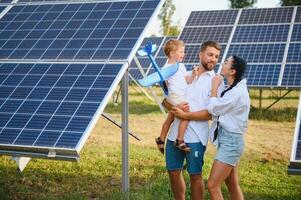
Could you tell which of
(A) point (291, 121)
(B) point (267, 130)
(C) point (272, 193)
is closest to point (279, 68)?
(A) point (291, 121)

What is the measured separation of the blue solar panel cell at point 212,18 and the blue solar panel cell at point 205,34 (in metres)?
0.38

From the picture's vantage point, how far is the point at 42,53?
6414mm

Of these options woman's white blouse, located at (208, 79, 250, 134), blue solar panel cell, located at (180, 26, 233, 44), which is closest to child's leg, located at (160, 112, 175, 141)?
woman's white blouse, located at (208, 79, 250, 134)

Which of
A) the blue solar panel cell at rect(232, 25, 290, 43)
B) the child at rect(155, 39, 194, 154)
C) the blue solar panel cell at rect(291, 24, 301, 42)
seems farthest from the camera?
the blue solar panel cell at rect(232, 25, 290, 43)

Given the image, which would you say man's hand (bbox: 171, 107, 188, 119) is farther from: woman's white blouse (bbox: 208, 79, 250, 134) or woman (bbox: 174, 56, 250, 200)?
woman's white blouse (bbox: 208, 79, 250, 134)

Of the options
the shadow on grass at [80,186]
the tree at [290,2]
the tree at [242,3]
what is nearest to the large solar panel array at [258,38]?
the shadow on grass at [80,186]

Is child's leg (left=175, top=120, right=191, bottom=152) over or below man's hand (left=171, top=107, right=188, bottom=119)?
below

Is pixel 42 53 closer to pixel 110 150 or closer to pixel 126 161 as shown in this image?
pixel 126 161

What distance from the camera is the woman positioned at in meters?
4.40

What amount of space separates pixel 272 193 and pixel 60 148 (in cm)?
349

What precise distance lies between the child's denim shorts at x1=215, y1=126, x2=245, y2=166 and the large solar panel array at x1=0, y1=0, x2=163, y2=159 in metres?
1.39

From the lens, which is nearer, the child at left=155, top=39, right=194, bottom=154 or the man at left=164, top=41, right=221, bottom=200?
the man at left=164, top=41, right=221, bottom=200

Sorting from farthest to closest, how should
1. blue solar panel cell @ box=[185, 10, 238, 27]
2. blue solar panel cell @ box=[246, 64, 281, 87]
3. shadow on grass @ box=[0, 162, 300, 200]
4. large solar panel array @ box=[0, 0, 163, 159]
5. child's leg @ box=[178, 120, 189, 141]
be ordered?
blue solar panel cell @ box=[185, 10, 238, 27] < blue solar panel cell @ box=[246, 64, 281, 87] < shadow on grass @ box=[0, 162, 300, 200] < large solar panel array @ box=[0, 0, 163, 159] < child's leg @ box=[178, 120, 189, 141]

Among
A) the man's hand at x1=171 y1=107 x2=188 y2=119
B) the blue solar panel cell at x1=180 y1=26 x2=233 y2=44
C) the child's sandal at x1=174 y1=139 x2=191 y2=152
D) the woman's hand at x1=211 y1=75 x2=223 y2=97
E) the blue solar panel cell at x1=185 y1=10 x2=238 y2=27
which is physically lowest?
the child's sandal at x1=174 y1=139 x2=191 y2=152
